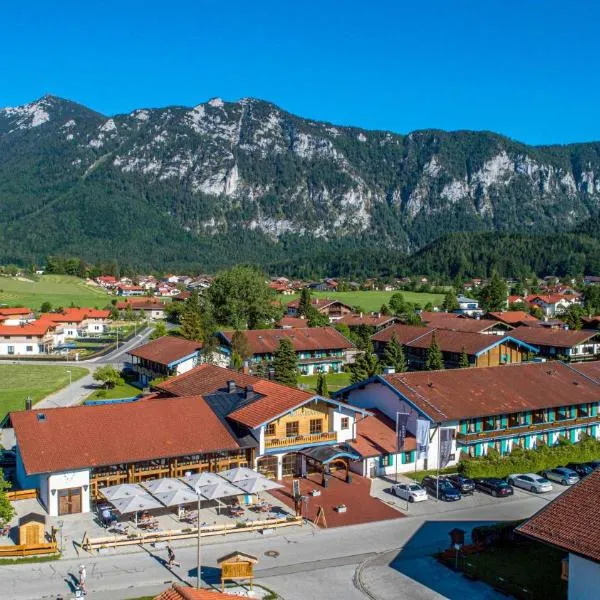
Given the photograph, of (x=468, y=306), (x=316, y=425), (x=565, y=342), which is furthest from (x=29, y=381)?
(x=468, y=306)

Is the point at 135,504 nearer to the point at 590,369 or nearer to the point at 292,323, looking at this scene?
the point at 590,369

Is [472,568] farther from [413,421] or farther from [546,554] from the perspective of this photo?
[413,421]

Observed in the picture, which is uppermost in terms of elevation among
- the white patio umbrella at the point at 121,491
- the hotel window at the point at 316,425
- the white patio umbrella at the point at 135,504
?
the hotel window at the point at 316,425

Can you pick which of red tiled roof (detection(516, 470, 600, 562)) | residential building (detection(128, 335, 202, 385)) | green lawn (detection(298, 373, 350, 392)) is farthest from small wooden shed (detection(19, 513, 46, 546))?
green lawn (detection(298, 373, 350, 392))

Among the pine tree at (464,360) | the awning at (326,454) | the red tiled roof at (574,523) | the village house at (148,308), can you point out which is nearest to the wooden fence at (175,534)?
the awning at (326,454)

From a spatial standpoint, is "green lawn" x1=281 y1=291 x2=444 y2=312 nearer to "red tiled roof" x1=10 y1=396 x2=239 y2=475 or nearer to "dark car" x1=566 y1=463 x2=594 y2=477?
"dark car" x1=566 y1=463 x2=594 y2=477

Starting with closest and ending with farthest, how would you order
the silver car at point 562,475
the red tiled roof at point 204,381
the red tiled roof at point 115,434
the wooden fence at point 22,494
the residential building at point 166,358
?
the red tiled roof at point 115,434 → the wooden fence at point 22,494 → the silver car at point 562,475 → the red tiled roof at point 204,381 → the residential building at point 166,358

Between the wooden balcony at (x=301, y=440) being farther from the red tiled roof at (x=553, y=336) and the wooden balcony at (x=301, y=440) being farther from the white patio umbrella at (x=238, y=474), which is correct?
the red tiled roof at (x=553, y=336)
